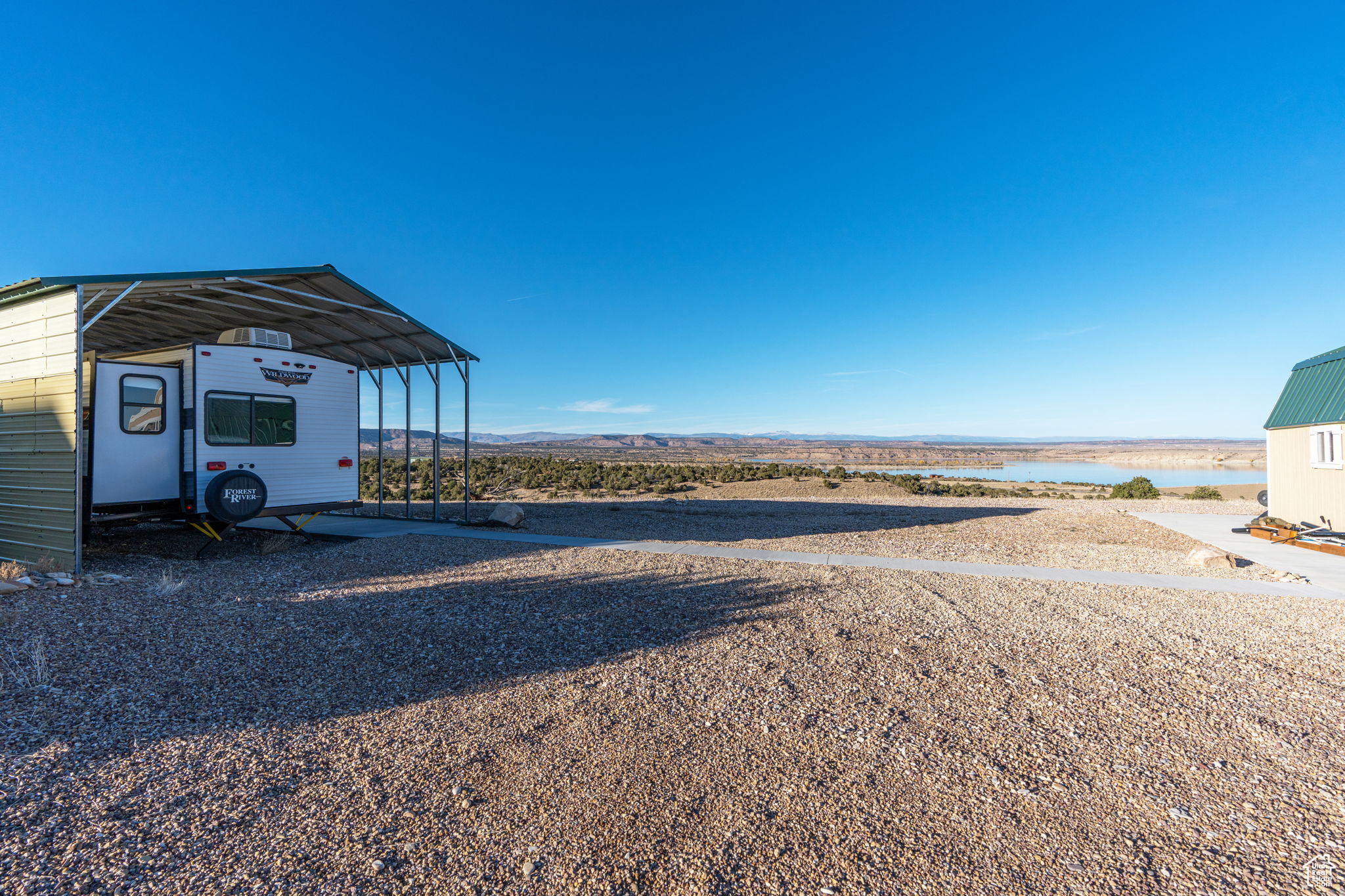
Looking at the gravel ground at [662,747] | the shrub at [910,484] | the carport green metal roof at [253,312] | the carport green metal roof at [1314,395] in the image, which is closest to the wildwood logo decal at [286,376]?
the carport green metal roof at [253,312]

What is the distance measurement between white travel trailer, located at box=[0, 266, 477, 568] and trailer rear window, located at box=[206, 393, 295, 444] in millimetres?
18

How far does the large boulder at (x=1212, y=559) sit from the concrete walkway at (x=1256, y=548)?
1.56 ft

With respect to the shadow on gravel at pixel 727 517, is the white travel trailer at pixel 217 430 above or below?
above

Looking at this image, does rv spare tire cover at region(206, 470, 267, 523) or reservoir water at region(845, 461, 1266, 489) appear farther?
A: reservoir water at region(845, 461, 1266, 489)

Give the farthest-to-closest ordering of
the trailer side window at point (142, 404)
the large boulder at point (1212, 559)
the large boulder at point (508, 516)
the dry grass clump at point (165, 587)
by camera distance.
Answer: the large boulder at point (508, 516) → the large boulder at point (1212, 559) → the trailer side window at point (142, 404) → the dry grass clump at point (165, 587)

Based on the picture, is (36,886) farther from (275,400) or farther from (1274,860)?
(275,400)

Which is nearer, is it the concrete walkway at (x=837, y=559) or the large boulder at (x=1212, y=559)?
the concrete walkway at (x=837, y=559)

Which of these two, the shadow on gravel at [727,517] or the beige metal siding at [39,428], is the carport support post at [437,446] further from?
the beige metal siding at [39,428]

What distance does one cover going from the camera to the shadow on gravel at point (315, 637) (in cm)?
408

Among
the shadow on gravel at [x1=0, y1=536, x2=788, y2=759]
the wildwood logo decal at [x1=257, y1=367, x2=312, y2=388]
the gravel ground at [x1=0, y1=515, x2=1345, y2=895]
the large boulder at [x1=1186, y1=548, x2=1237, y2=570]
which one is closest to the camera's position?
the gravel ground at [x1=0, y1=515, x2=1345, y2=895]

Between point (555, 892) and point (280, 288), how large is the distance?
398 inches

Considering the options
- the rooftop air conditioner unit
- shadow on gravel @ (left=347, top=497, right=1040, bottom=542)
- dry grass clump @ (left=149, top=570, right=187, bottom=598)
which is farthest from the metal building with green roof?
the rooftop air conditioner unit

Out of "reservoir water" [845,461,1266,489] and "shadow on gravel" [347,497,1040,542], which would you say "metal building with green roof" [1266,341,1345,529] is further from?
"reservoir water" [845,461,1266,489]

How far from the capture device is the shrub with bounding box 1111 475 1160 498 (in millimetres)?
22734
